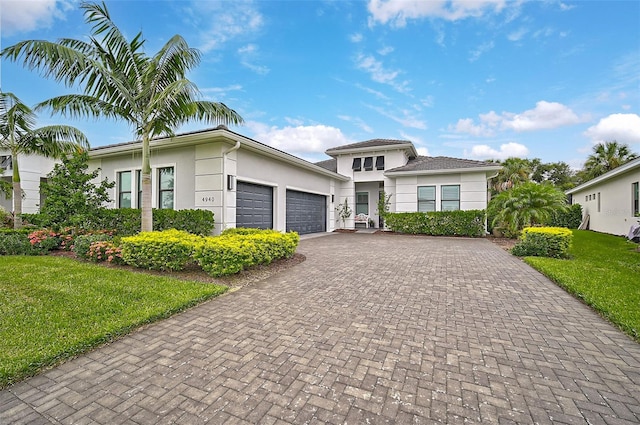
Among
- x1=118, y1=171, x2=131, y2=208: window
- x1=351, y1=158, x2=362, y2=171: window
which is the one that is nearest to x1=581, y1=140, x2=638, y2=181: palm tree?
x1=351, y1=158, x2=362, y2=171: window

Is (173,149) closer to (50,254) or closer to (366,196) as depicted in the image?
(50,254)

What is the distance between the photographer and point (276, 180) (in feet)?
38.4

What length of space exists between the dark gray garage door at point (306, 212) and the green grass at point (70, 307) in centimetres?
801

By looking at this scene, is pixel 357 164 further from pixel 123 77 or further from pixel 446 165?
pixel 123 77

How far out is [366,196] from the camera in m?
20.0

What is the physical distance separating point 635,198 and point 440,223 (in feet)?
25.8

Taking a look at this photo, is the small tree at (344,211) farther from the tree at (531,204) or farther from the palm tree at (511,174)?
the palm tree at (511,174)

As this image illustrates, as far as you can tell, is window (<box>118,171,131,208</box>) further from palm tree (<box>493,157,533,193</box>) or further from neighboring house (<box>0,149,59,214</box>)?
palm tree (<box>493,157,533,193</box>)

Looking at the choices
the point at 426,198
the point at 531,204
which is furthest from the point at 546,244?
the point at 426,198

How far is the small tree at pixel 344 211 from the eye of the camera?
18.5 m

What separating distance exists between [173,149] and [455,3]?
33.7 ft

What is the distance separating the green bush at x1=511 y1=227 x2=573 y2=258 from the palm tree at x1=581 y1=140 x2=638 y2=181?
19.1 meters

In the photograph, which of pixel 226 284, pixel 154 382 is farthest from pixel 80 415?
pixel 226 284

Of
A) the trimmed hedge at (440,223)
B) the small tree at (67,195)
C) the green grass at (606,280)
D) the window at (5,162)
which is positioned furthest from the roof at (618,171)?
the window at (5,162)
